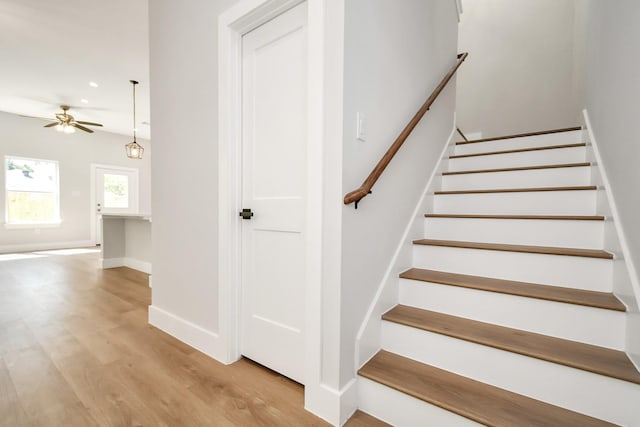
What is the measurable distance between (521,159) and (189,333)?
3022 millimetres

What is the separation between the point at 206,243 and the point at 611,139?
257 cm

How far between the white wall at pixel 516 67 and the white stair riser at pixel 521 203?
2.31 meters

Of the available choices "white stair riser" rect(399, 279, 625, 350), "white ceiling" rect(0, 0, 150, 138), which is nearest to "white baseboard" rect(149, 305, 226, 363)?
"white stair riser" rect(399, 279, 625, 350)

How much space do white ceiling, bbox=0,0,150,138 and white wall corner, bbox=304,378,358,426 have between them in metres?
3.84

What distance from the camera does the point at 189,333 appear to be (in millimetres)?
1978

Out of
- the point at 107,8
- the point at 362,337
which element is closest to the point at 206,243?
the point at 362,337

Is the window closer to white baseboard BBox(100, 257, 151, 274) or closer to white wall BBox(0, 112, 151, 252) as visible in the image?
white wall BBox(0, 112, 151, 252)

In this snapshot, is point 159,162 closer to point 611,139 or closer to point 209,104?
point 209,104

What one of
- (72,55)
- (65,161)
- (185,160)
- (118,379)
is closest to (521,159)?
(185,160)

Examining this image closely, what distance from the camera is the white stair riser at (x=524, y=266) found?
139 centimetres

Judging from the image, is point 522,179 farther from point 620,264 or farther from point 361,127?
point 361,127

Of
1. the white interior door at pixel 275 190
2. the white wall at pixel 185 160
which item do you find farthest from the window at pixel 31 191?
the white interior door at pixel 275 190

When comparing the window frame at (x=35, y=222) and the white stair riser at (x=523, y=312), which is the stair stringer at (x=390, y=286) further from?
the window frame at (x=35, y=222)

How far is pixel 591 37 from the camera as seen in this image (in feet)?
7.37
